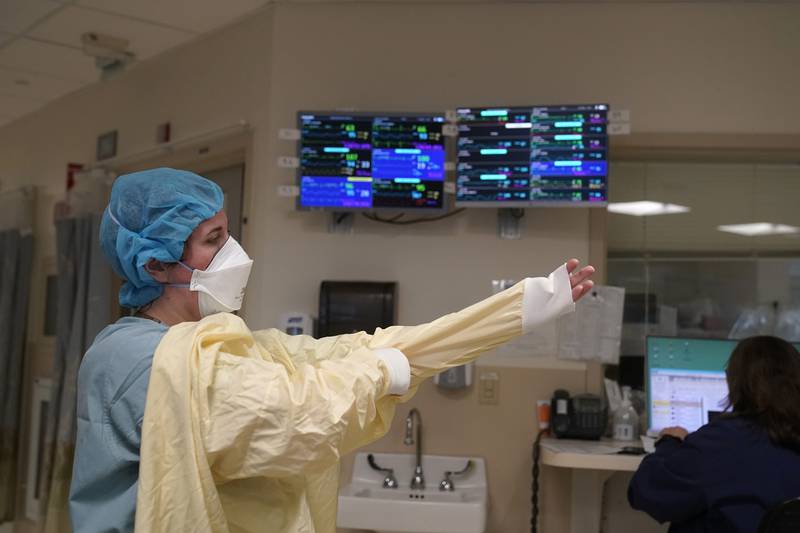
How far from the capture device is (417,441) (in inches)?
122

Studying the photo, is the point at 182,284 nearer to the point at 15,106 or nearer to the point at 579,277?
the point at 579,277

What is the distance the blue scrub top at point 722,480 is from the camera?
2076 mm

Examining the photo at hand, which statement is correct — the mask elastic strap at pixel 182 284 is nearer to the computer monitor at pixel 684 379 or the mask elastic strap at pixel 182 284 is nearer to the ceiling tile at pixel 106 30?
the computer monitor at pixel 684 379

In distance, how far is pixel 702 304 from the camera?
3.24 m

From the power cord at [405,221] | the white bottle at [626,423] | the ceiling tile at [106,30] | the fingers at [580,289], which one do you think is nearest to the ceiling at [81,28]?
the ceiling tile at [106,30]

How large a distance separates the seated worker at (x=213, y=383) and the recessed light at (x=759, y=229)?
7.15ft

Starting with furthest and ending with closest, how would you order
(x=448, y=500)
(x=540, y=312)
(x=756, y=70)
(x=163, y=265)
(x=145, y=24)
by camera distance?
(x=145, y=24), (x=756, y=70), (x=448, y=500), (x=163, y=265), (x=540, y=312)

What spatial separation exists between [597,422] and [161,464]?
2.08m

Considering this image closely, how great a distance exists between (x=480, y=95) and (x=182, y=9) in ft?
4.26

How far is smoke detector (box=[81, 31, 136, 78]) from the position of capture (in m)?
3.70

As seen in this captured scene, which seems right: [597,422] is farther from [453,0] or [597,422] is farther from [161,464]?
[161,464]

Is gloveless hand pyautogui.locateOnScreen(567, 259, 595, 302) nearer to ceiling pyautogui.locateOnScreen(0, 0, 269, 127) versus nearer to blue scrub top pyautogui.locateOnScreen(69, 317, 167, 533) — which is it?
blue scrub top pyautogui.locateOnScreen(69, 317, 167, 533)

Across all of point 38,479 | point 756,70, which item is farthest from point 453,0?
point 38,479

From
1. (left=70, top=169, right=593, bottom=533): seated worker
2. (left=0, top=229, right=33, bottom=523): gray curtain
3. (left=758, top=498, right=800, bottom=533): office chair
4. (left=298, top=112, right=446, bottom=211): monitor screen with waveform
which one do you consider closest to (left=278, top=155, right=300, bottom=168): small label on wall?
(left=298, top=112, right=446, bottom=211): monitor screen with waveform
